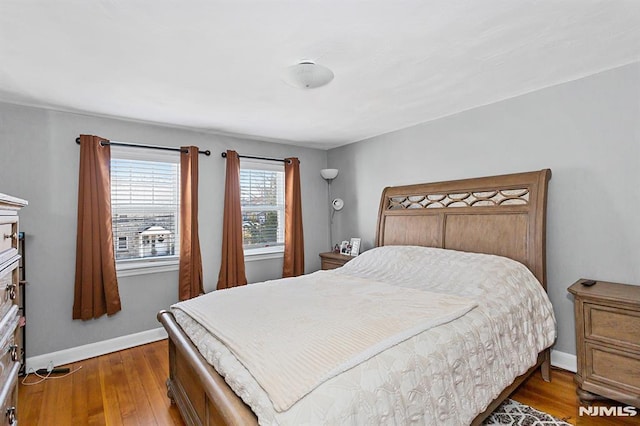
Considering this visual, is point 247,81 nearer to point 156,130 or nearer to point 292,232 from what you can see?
point 156,130

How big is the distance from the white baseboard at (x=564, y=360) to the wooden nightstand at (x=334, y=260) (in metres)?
2.05

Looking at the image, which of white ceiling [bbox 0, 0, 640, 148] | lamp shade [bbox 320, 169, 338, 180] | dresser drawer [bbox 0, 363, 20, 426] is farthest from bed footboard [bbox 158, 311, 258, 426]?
lamp shade [bbox 320, 169, 338, 180]

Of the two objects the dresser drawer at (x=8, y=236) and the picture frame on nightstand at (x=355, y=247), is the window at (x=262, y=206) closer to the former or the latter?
the picture frame on nightstand at (x=355, y=247)

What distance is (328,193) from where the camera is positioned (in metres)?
4.78

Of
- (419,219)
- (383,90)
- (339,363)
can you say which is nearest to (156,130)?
(383,90)

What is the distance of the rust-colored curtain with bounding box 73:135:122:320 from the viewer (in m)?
2.87

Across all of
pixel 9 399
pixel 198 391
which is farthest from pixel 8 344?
pixel 198 391

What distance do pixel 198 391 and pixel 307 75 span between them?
6.51 ft

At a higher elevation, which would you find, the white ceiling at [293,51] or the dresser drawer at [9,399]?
the white ceiling at [293,51]

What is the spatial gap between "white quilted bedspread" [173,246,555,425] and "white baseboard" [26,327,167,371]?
149cm

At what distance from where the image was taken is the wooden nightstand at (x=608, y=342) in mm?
1896

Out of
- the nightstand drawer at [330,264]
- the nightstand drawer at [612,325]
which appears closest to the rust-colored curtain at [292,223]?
the nightstand drawer at [330,264]

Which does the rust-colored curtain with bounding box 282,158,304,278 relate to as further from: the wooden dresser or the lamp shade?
the wooden dresser

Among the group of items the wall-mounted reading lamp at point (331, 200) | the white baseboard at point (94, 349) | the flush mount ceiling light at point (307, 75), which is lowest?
the white baseboard at point (94, 349)
